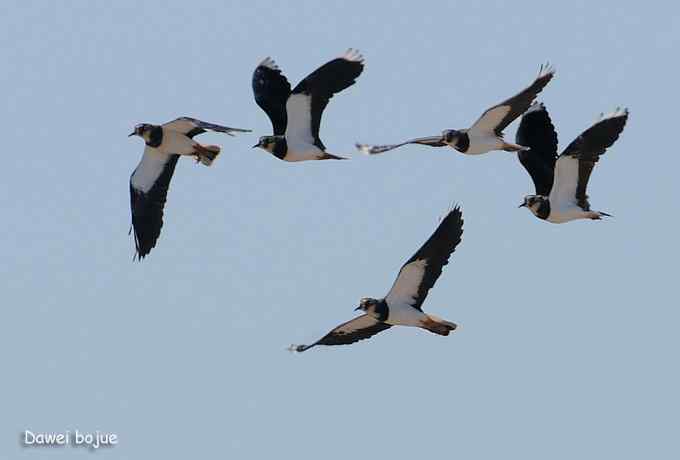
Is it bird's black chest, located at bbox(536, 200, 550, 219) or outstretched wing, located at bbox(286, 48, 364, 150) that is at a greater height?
outstretched wing, located at bbox(286, 48, 364, 150)

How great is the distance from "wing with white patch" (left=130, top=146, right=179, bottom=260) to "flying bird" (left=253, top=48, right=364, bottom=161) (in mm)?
1926

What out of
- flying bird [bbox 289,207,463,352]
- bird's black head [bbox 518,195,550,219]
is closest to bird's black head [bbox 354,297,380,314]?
flying bird [bbox 289,207,463,352]

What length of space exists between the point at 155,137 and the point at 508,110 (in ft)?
19.1

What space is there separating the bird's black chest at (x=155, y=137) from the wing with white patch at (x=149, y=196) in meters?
0.91

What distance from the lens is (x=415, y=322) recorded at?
26.5 meters

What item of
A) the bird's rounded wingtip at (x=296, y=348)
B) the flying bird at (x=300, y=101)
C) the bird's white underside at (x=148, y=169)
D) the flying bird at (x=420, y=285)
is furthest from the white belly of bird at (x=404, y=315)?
the bird's white underside at (x=148, y=169)

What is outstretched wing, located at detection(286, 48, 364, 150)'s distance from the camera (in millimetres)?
29297

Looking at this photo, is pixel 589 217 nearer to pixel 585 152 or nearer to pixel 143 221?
pixel 585 152

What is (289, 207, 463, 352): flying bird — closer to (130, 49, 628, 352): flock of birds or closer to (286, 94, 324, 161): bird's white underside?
(130, 49, 628, 352): flock of birds

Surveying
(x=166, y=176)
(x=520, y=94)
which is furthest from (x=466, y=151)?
(x=166, y=176)

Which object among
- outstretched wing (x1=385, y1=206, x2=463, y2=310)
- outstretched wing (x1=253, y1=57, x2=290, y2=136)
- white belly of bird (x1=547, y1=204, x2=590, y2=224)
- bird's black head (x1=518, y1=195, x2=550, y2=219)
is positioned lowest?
outstretched wing (x1=385, y1=206, x2=463, y2=310)

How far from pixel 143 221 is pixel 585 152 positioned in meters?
7.68

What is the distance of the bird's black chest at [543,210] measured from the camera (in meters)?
29.3

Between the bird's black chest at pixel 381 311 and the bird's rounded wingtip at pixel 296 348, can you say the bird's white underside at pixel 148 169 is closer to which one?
the bird's rounded wingtip at pixel 296 348
